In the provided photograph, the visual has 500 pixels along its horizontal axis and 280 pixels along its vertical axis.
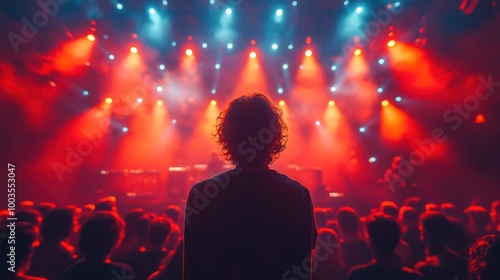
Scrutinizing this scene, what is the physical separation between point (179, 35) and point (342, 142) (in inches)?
427

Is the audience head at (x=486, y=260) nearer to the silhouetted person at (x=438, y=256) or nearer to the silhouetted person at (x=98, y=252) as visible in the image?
the silhouetted person at (x=438, y=256)

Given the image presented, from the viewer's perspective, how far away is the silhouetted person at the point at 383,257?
245 centimetres

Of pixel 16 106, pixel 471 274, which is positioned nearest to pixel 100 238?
pixel 471 274

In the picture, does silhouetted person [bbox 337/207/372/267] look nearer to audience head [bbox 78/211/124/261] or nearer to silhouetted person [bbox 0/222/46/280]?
audience head [bbox 78/211/124/261]

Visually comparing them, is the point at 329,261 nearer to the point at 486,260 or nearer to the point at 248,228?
the point at 486,260

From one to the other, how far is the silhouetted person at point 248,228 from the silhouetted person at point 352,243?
249 cm

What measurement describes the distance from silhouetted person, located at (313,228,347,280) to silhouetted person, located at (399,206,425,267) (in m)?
1.42

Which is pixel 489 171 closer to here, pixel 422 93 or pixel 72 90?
pixel 422 93

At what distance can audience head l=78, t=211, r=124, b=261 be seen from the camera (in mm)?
2490

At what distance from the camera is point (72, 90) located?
11320mm

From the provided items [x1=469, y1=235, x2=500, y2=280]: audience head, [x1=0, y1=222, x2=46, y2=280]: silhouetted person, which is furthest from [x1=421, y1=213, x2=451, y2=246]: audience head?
[x1=0, y1=222, x2=46, y2=280]: silhouetted person

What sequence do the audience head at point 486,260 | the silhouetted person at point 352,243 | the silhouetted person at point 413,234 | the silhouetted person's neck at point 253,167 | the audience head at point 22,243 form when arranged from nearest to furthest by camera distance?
the silhouetted person's neck at point 253,167 → the audience head at point 486,260 → the audience head at point 22,243 → the silhouetted person at point 352,243 → the silhouetted person at point 413,234

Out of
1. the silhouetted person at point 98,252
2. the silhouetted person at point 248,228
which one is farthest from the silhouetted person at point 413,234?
the silhouetted person at point 98,252

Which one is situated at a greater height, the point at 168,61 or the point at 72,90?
the point at 168,61
